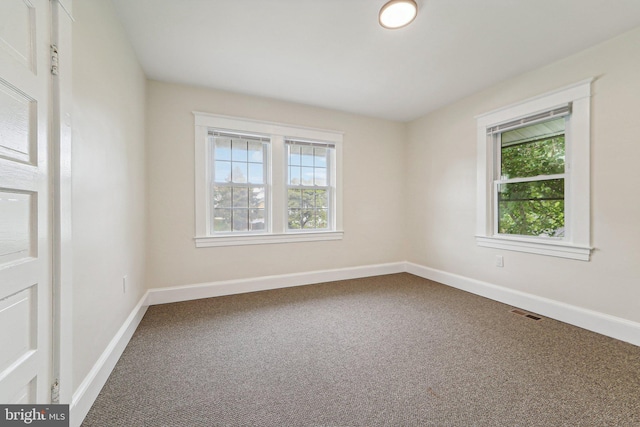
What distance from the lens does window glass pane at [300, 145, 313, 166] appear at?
381 cm

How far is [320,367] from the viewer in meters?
1.80

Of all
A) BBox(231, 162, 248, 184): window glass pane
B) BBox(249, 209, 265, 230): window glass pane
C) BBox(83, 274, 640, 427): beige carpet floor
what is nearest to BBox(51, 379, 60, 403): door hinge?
BBox(83, 274, 640, 427): beige carpet floor

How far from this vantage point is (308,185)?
3842 mm

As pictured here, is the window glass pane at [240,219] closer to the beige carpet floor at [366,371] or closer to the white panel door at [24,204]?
the beige carpet floor at [366,371]

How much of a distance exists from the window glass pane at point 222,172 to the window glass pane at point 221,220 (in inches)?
16.1

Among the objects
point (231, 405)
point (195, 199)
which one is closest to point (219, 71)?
point (195, 199)

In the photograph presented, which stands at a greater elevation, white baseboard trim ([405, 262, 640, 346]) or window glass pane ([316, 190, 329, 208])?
window glass pane ([316, 190, 329, 208])

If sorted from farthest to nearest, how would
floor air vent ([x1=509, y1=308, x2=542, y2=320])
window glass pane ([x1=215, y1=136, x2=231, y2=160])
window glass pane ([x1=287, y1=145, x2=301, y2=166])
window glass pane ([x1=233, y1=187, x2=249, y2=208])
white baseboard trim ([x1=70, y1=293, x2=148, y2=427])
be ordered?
window glass pane ([x1=287, y1=145, x2=301, y2=166]), window glass pane ([x1=233, y1=187, x2=249, y2=208]), window glass pane ([x1=215, y1=136, x2=231, y2=160]), floor air vent ([x1=509, y1=308, x2=542, y2=320]), white baseboard trim ([x1=70, y1=293, x2=148, y2=427])

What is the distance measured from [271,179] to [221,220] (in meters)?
0.86

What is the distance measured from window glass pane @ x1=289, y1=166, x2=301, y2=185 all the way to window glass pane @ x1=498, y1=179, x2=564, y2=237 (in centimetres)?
265

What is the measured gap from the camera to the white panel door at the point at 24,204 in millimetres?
868

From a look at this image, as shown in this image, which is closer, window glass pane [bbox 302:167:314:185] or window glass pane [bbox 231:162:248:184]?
window glass pane [bbox 231:162:248:184]

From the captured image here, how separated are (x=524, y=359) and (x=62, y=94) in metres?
3.22

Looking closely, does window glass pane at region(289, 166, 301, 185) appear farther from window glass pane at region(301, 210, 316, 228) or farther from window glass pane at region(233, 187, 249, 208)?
window glass pane at region(233, 187, 249, 208)
